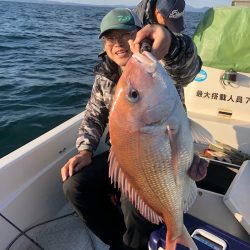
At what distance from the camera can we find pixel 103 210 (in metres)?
2.63

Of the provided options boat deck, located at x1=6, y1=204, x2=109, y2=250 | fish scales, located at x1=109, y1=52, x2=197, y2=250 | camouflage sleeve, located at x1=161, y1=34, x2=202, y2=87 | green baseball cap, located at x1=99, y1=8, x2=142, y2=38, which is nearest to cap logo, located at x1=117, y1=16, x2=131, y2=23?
green baseball cap, located at x1=99, y1=8, x2=142, y2=38

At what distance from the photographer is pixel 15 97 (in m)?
7.21

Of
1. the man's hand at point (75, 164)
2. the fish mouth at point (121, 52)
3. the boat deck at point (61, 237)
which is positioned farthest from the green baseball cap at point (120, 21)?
the boat deck at point (61, 237)

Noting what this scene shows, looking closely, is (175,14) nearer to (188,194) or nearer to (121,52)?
(121,52)

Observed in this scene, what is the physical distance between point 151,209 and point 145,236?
856 mm

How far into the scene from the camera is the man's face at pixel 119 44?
7.68 ft

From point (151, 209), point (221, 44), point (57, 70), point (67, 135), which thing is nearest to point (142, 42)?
point (151, 209)

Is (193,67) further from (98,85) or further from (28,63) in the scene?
(28,63)

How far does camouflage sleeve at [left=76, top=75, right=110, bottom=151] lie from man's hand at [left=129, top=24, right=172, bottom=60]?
3.68ft

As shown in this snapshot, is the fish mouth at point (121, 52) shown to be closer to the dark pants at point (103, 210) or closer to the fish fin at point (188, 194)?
the dark pants at point (103, 210)

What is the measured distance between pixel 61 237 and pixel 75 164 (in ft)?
2.22

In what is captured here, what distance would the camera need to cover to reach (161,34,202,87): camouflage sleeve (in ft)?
6.35

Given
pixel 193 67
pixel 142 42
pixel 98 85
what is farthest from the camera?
pixel 98 85

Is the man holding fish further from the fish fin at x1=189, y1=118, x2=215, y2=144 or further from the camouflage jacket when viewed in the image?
the fish fin at x1=189, y1=118, x2=215, y2=144
